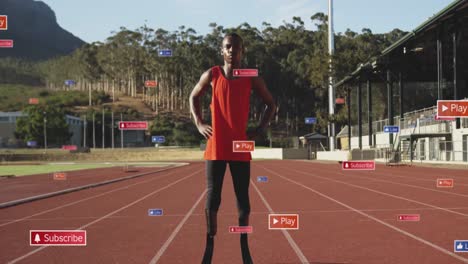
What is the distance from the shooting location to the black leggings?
4.42 metres

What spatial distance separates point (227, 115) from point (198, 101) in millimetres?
423

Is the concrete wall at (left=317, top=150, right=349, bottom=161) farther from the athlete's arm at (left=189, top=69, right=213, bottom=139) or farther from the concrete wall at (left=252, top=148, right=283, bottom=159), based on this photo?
the athlete's arm at (left=189, top=69, right=213, bottom=139)

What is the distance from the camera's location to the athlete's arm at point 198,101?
14.2 feet

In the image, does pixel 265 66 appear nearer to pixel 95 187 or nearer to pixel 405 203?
pixel 95 187

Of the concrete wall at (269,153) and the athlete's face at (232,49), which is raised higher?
the athlete's face at (232,49)

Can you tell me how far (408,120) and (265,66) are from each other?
205 ft

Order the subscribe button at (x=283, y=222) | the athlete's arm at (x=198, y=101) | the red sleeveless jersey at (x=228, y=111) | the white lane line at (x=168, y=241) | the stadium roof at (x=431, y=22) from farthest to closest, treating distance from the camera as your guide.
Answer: the stadium roof at (x=431, y=22) → the subscribe button at (x=283, y=222) → the white lane line at (x=168, y=241) → the athlete's arm at (x=198, y=101) → the red sleeveless jersey at (x=228, y=111)

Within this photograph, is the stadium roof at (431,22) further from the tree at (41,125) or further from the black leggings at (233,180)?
the tree at (41,125)

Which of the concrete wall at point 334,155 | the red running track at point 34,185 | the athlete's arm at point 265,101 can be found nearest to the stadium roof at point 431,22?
the concrete wall at point 334,155

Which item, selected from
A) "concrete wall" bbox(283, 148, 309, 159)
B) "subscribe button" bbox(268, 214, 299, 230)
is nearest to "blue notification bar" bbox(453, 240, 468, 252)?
"subscribe button" bbox(268, 214, 299, 230)

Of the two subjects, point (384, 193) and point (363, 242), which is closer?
point (363, 242)

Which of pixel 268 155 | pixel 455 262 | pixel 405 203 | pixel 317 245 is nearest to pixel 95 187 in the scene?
pixel 405 203

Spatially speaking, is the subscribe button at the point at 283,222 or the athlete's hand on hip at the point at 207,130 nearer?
the athlete's hand on hip at the point at 207,130

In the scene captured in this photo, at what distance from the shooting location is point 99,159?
261ft
